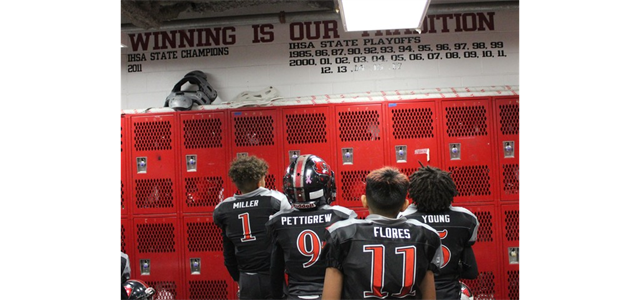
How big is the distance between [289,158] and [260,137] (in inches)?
14.7

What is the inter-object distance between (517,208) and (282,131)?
2.46 metres

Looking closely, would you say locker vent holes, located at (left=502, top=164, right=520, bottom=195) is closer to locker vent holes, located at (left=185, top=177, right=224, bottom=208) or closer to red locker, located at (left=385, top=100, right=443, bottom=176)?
red locker, located at (left=385, top=100, right=443, bottom=176)

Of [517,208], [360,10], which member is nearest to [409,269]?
[360,10]

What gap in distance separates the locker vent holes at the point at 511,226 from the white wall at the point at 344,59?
164cm

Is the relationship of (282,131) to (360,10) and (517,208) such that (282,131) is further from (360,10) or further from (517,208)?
(517,208)

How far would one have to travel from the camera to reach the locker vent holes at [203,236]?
4699mm

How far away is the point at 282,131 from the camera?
15.5ft

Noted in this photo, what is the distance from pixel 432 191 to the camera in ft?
8.93

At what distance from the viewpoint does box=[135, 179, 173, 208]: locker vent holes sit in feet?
15.7

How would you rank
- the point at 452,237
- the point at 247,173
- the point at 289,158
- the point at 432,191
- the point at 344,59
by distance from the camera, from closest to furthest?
the point at 452,237 < the point at 432,191 < the point at 247,173 < the point at 289,158 < the point at 344,59

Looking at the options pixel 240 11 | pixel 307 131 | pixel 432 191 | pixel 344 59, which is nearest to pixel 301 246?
pixel 432 191

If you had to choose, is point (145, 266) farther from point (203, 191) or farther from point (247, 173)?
point (247, 173)

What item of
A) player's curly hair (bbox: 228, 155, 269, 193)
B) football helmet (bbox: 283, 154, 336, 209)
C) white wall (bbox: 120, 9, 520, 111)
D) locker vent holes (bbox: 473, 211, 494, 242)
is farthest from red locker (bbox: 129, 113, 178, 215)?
locker vent holes (bbox: 473, 211, 494, 242)

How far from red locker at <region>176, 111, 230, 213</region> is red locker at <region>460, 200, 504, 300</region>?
243cm
